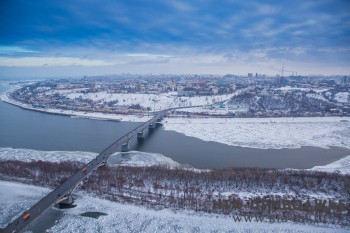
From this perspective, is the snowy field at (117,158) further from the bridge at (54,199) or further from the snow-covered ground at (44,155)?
the bridge at (54,199)

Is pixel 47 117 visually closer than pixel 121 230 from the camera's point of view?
No

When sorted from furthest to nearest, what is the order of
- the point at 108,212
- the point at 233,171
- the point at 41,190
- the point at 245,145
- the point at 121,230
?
the point at 245,145
the point at 233,171
the point at 41,190
the point at 108,212
the point at 121,230

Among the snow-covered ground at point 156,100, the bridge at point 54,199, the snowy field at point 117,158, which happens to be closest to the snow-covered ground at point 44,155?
the snowy field at point 117,158

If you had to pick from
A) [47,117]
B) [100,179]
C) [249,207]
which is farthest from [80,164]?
[47,117]

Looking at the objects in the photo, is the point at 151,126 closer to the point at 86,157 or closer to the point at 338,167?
the point at 86,157

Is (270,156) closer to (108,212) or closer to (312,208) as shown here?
(312,208)

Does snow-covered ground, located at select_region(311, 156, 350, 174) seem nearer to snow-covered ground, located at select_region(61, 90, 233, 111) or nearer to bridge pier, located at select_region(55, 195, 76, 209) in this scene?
bridge pier, located at select_region(55, 195, 76, 209)
